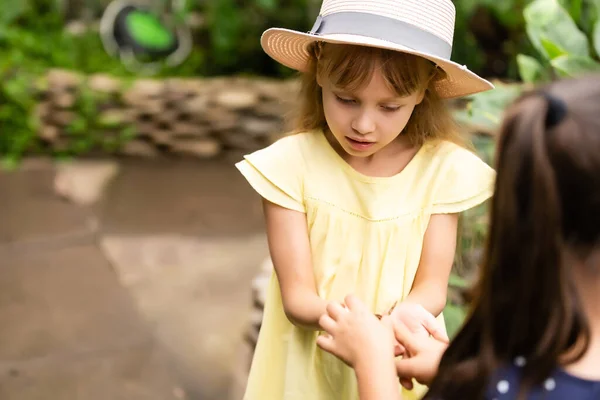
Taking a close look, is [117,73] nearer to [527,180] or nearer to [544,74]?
[544,74]

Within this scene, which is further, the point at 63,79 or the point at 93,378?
the point at 63,79

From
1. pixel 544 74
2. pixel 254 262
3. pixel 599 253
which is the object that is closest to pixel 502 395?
pixel 599 253

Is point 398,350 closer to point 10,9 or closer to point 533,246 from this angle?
point 533,246

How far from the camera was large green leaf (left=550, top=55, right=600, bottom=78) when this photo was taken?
2221 mm

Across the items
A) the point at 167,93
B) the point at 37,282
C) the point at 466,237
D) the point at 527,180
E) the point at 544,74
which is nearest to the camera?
the point at 527,180

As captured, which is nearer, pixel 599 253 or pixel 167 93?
pixel 599 253

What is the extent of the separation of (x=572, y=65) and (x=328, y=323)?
1.27m

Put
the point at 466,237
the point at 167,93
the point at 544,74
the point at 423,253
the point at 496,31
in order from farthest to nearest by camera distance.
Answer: the point at 496,31 → the point at 167,93 → the point at 466,237 → the point at 544,74 → the point at 423,253

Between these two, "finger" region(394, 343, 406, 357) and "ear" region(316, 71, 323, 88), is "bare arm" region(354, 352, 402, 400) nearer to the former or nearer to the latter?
"finger" region(394, 343, 406, 357)

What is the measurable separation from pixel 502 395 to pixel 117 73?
14.8ft

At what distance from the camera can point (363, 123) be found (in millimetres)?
1484

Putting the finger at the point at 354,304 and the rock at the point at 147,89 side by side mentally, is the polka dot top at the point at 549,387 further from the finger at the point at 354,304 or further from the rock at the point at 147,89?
the rock at the point at 147,89

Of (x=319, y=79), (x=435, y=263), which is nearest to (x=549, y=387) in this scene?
(x=435, y=263)

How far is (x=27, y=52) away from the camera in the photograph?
519cm
